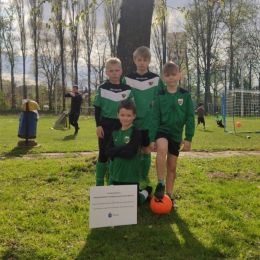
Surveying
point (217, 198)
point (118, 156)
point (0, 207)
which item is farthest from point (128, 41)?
point (0, 207)

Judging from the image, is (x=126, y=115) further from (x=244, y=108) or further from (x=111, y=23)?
(x=111, y=23)

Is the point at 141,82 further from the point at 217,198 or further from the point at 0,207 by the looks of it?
the point at 0,207

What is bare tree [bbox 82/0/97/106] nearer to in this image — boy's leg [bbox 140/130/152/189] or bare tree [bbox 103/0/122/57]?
bare tree [bbox 103/0/122/57]

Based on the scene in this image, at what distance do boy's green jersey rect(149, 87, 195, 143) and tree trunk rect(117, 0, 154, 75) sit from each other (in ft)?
6.62

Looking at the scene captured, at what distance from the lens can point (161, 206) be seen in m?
3.44

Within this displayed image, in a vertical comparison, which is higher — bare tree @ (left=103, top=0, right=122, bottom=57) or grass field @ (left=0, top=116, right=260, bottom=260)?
bare tree @ (left=103, top=0, right=122, bottom=57)

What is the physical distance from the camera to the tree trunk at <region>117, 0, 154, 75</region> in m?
5.36

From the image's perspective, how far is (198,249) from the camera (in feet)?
9.03

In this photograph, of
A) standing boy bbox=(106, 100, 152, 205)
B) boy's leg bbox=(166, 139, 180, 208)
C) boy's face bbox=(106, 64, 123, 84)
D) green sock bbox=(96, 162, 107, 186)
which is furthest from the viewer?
green sock bbox=(96, 162, 107, 186)

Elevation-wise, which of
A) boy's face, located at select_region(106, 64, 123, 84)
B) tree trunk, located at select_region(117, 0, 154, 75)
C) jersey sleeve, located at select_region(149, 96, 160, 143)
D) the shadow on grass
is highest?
tree trunk, located at select_region(117, 0, 154, 75)

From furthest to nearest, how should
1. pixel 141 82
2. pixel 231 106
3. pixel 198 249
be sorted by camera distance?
1. pixel 231 106
2. pixel 141 82
3. pixel 198 249

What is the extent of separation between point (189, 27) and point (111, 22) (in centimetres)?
1211

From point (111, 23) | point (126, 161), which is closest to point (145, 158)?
point (126, 161)

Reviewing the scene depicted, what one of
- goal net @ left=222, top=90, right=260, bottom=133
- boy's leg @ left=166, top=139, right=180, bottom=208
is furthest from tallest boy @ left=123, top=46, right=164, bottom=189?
goal net @ left=222, top=90, right=260, bottom=133
